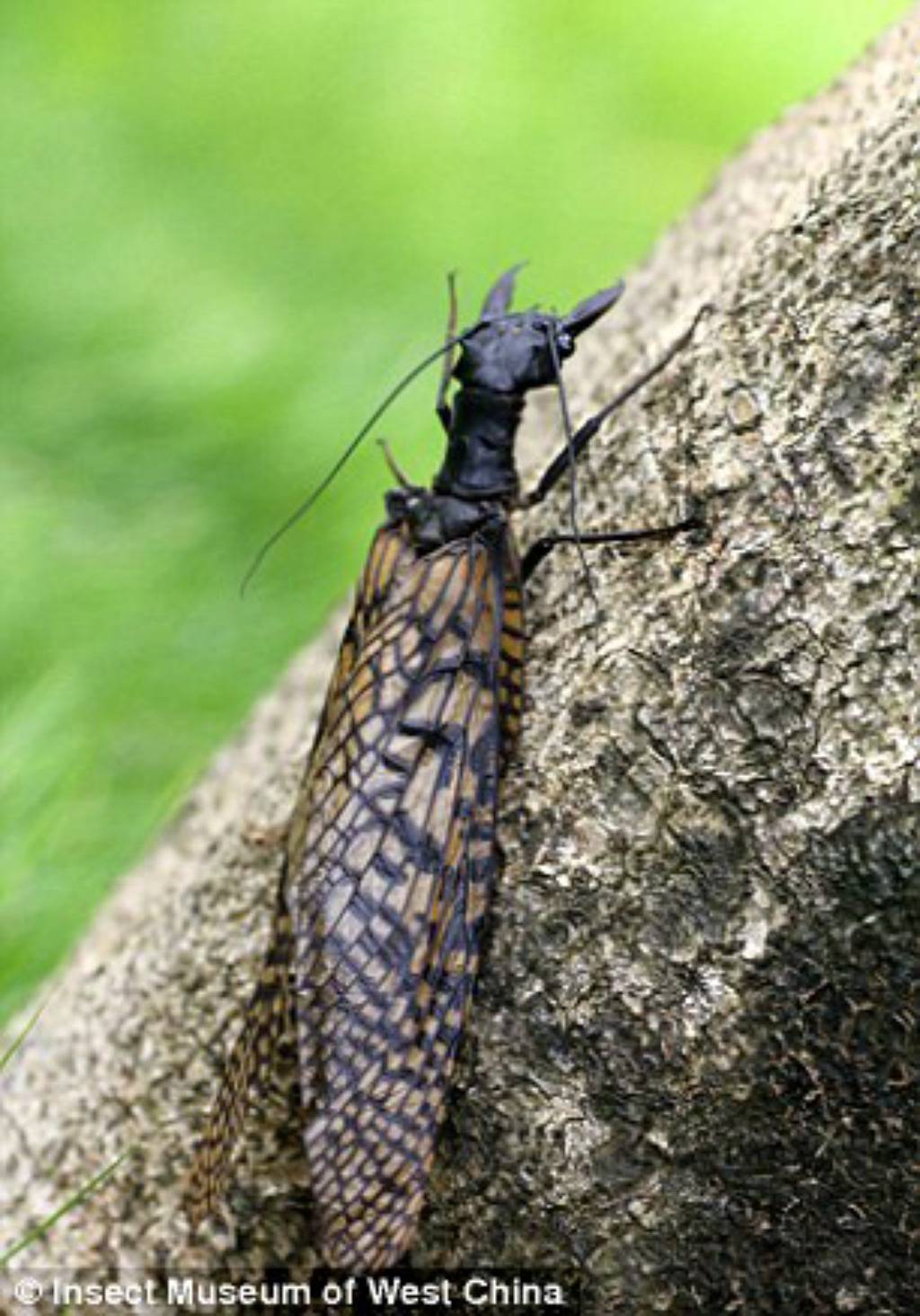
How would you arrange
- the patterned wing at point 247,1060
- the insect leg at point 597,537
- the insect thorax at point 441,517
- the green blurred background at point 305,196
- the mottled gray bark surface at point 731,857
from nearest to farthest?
the mottled gray bark surface at point 731,857 < the insect leg at point 597,537 < the patterned wing at point 247,1060 < the insect thorax at point 441,517 < the green blurred background at point 305,196

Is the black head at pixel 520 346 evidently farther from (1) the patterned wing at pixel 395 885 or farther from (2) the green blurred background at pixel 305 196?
(2) the green blurred background at pixel 305 196

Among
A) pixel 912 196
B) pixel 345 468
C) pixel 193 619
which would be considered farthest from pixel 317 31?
pixel 912 196

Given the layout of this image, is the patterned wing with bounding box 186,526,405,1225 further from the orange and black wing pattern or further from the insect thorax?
the insect thorax

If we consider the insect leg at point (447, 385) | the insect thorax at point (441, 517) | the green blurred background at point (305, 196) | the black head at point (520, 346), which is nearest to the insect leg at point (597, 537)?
the insect thorax at point (441, 517)

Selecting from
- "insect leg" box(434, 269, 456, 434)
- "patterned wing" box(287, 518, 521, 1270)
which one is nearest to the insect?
"patterned wing" box(287, 518, 521, 1270)

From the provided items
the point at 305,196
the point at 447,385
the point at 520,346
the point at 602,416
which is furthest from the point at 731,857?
the point at 305,196

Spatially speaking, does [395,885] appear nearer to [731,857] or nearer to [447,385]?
[731,857]
